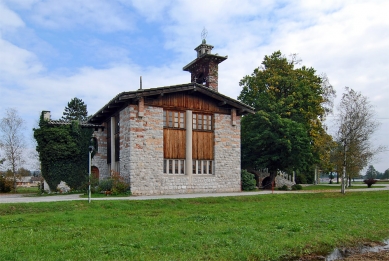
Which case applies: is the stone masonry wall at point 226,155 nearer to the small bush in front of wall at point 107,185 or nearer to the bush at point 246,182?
the bush at point 246,182

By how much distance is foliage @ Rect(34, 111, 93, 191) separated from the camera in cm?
2606

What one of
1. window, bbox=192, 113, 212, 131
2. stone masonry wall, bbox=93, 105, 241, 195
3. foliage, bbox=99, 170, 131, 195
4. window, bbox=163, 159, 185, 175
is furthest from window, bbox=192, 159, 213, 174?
foliage, bbox=99, 170, 131, 195

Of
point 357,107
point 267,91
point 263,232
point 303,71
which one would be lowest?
point 263,232

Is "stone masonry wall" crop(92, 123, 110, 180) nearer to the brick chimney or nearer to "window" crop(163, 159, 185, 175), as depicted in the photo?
"window" crop(163, 159, 185, 175)

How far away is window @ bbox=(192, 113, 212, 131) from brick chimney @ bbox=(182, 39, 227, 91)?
536 centimetres

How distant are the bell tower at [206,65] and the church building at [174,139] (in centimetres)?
518

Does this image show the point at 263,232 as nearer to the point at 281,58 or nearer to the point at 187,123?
the point at 187,123

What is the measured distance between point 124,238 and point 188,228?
2140 millimetres

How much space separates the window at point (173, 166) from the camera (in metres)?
23.2

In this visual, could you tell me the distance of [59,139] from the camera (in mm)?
26375

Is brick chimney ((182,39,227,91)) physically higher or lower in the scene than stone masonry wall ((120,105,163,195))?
higher

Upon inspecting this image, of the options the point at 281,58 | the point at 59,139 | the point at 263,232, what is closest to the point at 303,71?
the point at 281,58

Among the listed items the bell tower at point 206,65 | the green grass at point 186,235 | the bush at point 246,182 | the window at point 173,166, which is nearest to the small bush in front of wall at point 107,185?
the window at point 173,166

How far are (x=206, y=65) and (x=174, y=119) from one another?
28.8 feet
